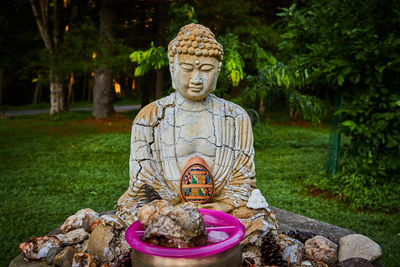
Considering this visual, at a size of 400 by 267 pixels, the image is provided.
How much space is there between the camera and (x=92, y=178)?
6164 mm

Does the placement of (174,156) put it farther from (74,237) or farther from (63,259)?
(63,259)

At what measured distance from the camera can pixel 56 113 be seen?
13.0m

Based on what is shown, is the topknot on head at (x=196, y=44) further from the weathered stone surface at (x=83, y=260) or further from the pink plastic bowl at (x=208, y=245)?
the weathered stone surface at (x=83, y=260)

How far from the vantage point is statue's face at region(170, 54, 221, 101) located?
260cm

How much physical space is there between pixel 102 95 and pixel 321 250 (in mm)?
10359

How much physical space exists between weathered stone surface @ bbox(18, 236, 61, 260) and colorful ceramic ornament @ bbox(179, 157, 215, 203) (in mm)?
996

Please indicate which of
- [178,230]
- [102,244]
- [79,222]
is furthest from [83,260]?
[178,230]

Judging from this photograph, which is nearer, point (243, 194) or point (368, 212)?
point (243, 194)

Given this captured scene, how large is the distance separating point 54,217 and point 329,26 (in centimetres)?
482

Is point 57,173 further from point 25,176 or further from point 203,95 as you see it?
point 203,95

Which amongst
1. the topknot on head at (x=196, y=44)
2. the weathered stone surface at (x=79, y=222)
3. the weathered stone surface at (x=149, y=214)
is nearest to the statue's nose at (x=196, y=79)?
the topknot on head at (x=196, y=44)

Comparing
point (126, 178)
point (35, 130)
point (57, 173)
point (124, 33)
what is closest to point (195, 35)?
point (126, 178)

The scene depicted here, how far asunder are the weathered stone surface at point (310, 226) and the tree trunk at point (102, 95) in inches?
358

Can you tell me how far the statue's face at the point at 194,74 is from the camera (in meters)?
2.60
